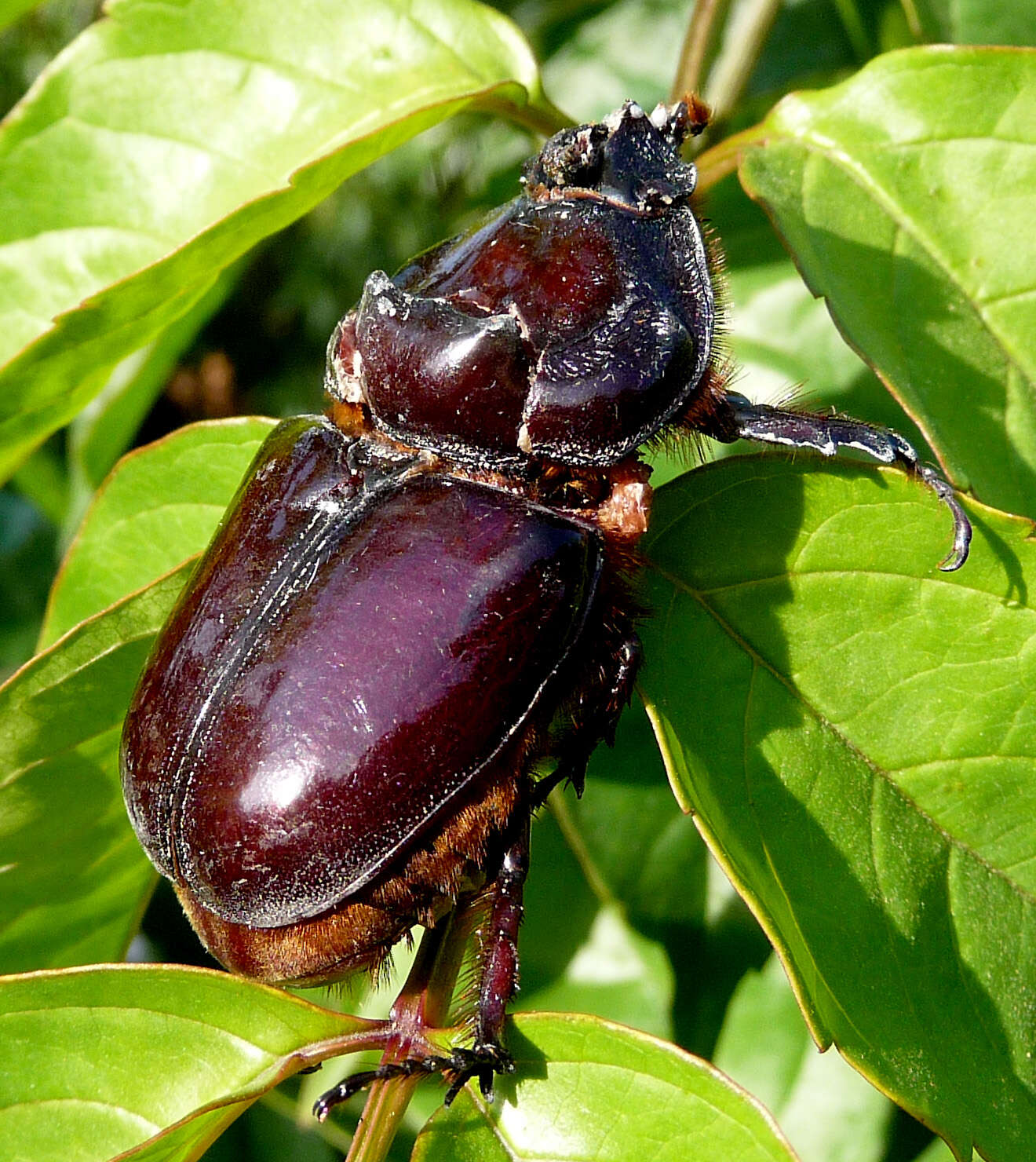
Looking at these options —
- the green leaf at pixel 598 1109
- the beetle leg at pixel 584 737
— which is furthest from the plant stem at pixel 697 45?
the green leaf at pixel 598 1109

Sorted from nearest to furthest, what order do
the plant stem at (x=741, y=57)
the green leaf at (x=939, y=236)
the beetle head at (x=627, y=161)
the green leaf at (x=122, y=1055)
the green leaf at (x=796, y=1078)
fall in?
1. the green leaf at (x=122, y=1055)
2. the green leaf at (x=939, y=236)
3. the beetle head at (x=627, y=161)
4. the green leaf at (x=796, y=1078)
5. the plant stem at (x=741, y=57)

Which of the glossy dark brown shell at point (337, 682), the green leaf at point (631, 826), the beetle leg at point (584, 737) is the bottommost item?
the green leaf at point (631, 826)

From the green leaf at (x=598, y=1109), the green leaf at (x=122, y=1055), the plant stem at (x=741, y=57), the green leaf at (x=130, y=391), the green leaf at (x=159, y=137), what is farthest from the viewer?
the plant stem at (x=741, y=57)

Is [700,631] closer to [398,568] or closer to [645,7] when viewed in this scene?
[398,568]

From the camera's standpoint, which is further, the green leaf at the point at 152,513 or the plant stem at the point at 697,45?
the plant stem at the point at 697,45

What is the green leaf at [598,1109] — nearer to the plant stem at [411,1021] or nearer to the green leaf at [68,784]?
the plant stem at [411,1021]

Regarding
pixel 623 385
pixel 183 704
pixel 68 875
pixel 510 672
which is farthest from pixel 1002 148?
pixel 68 875
